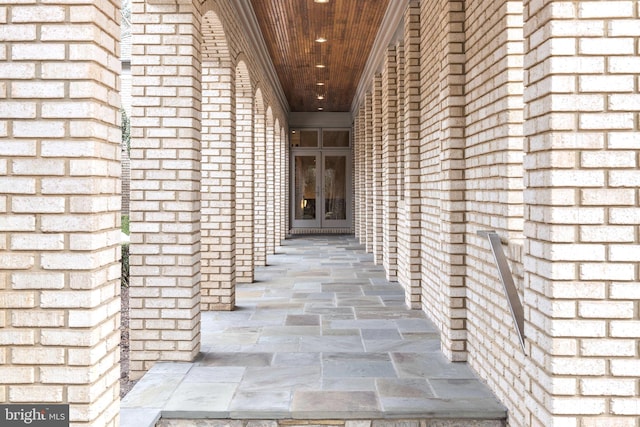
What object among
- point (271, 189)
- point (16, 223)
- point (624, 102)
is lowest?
point (16, 223)

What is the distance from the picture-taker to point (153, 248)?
13.8 feet

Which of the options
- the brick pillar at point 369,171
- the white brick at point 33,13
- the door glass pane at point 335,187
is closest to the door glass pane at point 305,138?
the door glass pane at point 335,187

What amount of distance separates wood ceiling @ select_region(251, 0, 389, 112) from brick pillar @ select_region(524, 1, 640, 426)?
5.66 m

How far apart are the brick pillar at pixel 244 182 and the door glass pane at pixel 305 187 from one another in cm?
1041

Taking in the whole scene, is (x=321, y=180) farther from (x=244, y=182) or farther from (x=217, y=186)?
(x=217, y=186)

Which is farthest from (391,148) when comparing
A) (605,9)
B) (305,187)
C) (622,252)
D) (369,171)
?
(305,187)

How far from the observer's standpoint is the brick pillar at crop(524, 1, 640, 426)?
2.17 m

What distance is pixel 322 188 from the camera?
1866cm

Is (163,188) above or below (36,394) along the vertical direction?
above

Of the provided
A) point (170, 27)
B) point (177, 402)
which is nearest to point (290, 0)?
point (170, 27)

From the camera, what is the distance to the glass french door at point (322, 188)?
18.6m

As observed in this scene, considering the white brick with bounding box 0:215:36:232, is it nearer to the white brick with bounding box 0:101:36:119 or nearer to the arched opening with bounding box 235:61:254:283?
the white brick with bounding box 0:101:36:119

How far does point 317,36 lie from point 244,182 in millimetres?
2759

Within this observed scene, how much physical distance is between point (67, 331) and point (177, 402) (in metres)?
1.31
